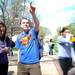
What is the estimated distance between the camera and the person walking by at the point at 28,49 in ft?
20.7

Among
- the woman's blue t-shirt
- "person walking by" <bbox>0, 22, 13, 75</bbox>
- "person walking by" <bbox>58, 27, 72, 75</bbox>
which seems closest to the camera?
the woman's blue t-shirt

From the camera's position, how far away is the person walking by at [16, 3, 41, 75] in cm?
630

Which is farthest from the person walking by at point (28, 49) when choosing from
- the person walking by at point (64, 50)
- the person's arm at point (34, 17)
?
the person walking by at point (64, 50)

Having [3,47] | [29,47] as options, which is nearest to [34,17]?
[29,47]

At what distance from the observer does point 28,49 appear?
20.7 feet

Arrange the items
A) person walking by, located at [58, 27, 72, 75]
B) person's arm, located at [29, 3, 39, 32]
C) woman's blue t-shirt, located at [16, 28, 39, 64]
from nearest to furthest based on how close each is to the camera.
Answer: person's arm, located at [29, 3, 39, 32], woman's blue t-shirt, located at [16, 28, 39, 64], person walking by, located at [58, 27, 72, 75]

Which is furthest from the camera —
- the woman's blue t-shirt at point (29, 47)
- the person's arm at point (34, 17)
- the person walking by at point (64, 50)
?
the person walking by at point (64, 50)

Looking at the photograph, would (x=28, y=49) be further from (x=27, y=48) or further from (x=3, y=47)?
(x=3, y=47)

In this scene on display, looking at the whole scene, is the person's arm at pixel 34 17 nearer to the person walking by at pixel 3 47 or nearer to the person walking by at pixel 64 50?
the person walking by at pixel 3 47

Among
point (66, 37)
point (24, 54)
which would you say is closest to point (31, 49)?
point (24, 54)

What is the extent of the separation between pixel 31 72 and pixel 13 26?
36729 mm

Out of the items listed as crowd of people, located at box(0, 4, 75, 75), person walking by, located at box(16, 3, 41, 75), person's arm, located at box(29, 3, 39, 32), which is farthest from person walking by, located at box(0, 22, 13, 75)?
person's arm, located at box(29, 3, 39, 32)

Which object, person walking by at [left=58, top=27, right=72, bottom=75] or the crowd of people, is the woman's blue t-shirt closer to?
the crowd of people

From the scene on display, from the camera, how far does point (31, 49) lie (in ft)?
20.6
